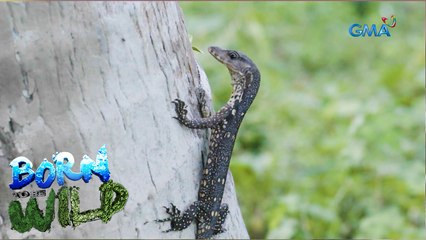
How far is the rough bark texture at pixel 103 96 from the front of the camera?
6.16 feet

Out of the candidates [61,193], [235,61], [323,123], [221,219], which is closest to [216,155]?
[221,219]

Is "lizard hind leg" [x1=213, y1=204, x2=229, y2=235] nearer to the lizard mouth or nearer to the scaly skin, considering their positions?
the scaly skin

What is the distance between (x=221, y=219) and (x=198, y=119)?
413 mm

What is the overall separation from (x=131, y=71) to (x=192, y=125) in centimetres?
35

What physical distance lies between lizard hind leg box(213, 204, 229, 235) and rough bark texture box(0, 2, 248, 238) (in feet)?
0.85

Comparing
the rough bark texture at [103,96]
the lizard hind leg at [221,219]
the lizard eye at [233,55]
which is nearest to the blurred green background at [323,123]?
the lizard hind leg at [221,219]

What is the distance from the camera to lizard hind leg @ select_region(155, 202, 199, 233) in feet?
7.40

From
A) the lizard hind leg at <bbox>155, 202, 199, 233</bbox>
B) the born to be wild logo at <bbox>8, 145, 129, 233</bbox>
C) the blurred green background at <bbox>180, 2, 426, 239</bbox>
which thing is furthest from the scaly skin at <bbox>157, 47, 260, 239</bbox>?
the blurred green background at <bbox>180, 2, 426, 239</bbox>

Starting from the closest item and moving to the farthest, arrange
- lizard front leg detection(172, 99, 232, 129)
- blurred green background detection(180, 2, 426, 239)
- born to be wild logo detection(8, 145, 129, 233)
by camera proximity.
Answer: born to be wild logo detection(8, 145, 129, 233)
lizard front leg detection(172, 99, 232, 129)
blurred green background detection(180, 2, 426, 239)

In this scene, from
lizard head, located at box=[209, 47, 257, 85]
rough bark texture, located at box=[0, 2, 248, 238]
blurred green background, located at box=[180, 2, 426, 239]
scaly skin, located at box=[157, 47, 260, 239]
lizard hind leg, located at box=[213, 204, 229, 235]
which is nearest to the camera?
rough bark texture, located at box=[0, 2, 248, 238]

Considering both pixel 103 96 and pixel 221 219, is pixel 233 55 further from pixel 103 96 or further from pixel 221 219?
pixel 103 96

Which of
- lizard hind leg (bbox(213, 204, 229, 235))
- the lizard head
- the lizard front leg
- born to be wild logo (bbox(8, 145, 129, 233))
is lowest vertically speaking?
lizard hind leg (bbox(213, 204, 229, 235))

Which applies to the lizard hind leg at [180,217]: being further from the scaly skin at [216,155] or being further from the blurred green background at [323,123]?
the blurred green background at [323,123]

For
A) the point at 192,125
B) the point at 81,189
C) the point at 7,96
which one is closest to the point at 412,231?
the point at 192,125
